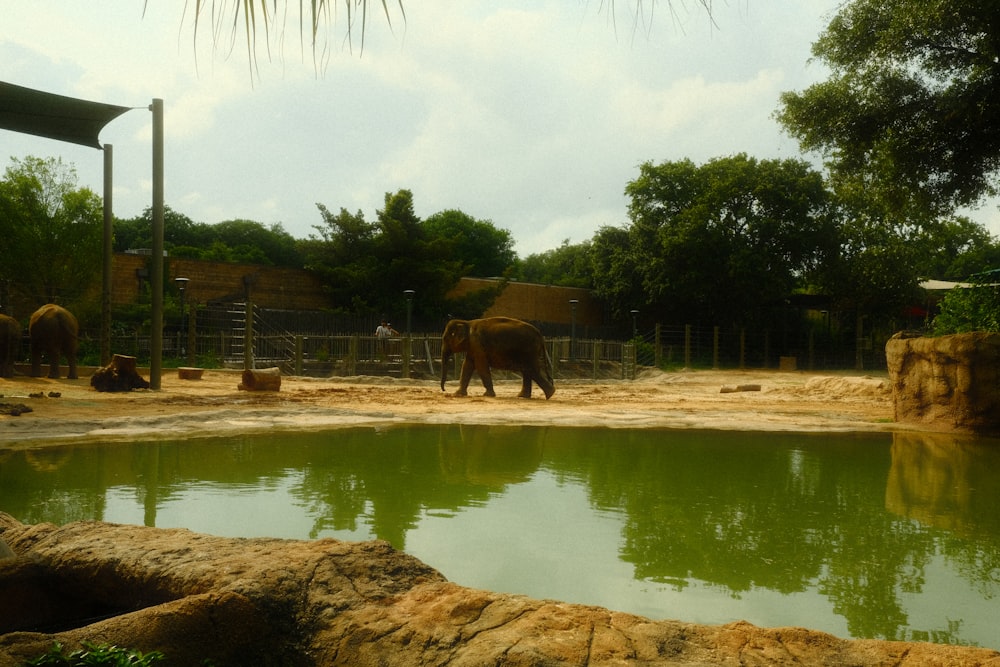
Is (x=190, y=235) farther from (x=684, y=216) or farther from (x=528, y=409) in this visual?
(x=528, y=409)

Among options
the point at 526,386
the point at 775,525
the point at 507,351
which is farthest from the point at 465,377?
the point at 775,525

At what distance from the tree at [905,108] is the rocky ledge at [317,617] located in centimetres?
1362

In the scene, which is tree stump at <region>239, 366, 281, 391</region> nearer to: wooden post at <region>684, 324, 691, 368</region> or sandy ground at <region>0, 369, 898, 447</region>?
sandy ground at <region>0, 369, 898, 447</region>

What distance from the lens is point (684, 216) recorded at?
31.8m

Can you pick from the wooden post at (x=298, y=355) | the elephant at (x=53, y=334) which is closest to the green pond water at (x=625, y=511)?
the elephant at (x=53, y=334)

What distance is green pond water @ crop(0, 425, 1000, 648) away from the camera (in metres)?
3.63

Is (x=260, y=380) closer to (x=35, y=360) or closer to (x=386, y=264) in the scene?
(x=35, y=360)

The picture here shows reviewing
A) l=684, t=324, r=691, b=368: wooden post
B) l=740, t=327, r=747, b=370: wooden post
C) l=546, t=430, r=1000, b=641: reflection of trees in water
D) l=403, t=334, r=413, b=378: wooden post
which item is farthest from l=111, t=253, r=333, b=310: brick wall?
l=546, t=430, r=1000, b=641: reflection of trees in water

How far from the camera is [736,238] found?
1251 inches

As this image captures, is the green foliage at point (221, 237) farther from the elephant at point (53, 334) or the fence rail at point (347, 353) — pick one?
the elephant at point (53, 334)

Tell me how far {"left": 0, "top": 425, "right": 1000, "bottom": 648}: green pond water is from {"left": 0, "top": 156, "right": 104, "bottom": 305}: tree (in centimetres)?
1908

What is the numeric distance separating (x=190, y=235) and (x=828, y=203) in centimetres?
4077

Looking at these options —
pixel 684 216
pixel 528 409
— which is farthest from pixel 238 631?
pixel 684 216

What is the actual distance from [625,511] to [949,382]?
306 inches
